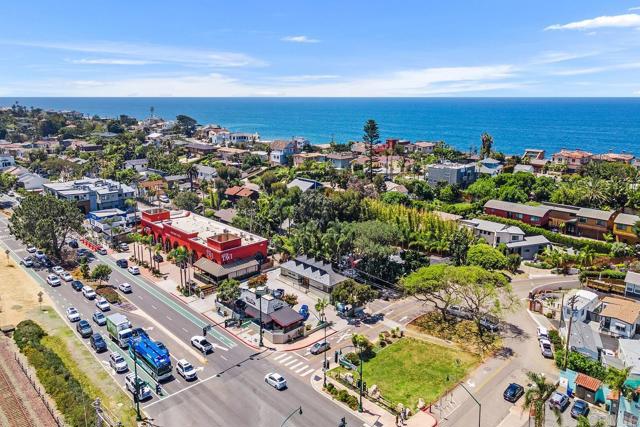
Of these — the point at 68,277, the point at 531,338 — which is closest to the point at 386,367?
the point at 531,338

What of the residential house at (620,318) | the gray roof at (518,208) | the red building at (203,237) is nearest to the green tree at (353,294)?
the red building at (203,237)

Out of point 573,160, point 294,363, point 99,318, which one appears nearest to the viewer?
point 294,363

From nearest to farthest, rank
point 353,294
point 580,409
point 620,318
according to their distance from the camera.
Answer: point 580,409 → point 620,318 → point 353,294

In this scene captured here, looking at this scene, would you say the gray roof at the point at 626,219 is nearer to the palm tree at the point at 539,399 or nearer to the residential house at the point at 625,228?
the residential house at the point at 625,228

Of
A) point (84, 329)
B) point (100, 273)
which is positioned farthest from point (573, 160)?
point (84, 329)

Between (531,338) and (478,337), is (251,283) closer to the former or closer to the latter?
(478,337)

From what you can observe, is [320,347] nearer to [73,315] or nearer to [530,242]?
[73,315]
